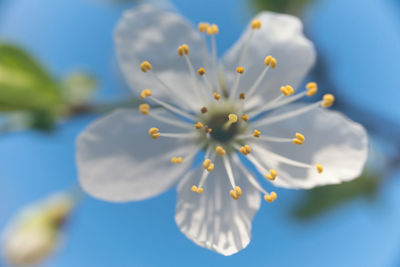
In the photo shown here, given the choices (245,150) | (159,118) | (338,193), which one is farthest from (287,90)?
(338,193)

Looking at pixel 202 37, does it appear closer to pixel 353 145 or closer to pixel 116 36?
pixel 116 36

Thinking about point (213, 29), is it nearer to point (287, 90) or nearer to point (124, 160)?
point (287, 90)

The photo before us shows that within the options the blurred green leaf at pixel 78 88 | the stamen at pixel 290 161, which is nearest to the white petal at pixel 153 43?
the stamen at pixel 290 161

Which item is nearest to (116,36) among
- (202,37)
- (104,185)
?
(202,37)

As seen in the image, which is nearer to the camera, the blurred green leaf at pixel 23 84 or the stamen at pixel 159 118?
the stamen at pixel 159 118

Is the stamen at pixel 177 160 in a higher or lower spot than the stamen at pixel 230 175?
higher

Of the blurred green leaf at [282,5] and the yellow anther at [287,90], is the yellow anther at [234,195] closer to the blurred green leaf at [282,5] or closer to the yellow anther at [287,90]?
the yellow anther at [287,90]
